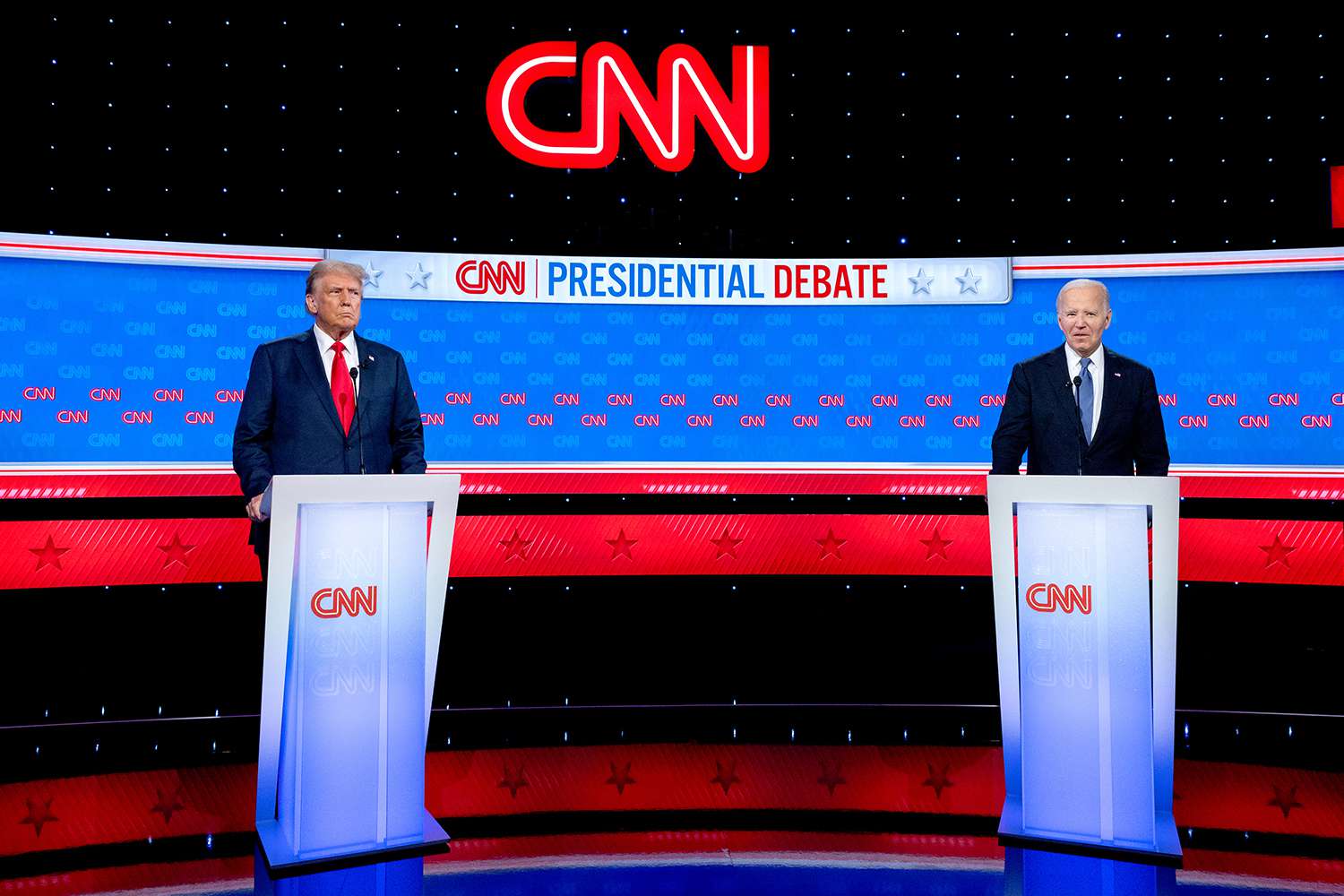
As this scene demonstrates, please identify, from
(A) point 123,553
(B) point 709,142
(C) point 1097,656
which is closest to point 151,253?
(A) point 123,553

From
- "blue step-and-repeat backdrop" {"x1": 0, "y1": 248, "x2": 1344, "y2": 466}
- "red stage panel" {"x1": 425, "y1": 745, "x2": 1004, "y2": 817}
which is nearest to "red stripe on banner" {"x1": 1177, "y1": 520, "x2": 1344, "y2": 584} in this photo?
"blue step-and-repeat backdrop" {"x1": 0, "y1": 248, "x2": 1344, "y2": 466}

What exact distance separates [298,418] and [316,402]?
2.9 inches

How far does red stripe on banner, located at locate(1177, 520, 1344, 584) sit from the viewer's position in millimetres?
5141

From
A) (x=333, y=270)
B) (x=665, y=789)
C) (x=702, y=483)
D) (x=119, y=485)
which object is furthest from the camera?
(x=702, y=483)

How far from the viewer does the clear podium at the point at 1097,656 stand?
9.46ft

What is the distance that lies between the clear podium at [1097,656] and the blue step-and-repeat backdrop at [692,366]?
7.93 ft

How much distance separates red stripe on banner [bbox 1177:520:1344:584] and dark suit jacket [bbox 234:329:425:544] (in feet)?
13.0

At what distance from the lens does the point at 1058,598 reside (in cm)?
297

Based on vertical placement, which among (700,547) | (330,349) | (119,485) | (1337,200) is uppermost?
(1337,200)

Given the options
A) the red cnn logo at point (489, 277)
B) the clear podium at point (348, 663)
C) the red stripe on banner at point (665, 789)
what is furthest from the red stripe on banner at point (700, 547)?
the clear podium at point (348, 663)

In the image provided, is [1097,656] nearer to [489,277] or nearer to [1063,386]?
[1063,386]

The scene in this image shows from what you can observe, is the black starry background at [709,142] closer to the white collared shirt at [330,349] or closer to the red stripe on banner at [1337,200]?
the red stripe on banner at [1337,200]

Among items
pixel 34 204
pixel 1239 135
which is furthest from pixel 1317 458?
pixel 34 204

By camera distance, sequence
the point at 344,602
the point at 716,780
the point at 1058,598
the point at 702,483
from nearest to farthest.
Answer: the point at 344,602
the point at 1058,598
the point at 716,780
the point at 702,483
